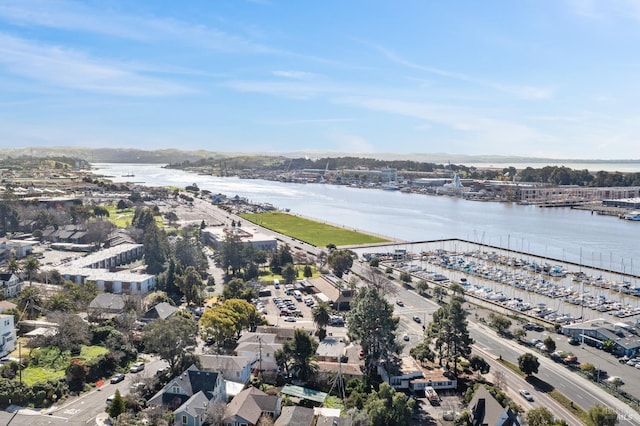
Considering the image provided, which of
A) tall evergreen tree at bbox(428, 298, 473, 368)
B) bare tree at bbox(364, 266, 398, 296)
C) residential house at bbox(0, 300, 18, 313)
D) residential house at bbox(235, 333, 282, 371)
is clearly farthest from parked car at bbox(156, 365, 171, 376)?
bare tree at bbox(364, 266, 398, 296)

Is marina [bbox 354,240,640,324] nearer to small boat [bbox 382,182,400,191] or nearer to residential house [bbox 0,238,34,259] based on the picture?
residential house [bbox 0,238,34,259]

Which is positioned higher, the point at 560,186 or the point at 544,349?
the point at 560,186

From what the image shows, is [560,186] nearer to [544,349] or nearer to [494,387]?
[544,349]

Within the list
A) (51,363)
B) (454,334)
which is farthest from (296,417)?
(51,363)

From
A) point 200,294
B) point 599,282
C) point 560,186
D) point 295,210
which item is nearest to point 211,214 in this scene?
point 295,210

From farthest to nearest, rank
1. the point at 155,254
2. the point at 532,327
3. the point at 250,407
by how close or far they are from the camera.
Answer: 1. the point at 155,254
2. the point at 532,327
3. the point at 250,407

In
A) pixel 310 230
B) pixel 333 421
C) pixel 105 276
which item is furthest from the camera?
pixel 310 230

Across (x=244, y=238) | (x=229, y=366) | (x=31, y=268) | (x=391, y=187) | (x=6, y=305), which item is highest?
(x=391, y=187)

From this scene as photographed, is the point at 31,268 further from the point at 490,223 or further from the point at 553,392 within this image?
the point at 490,223
